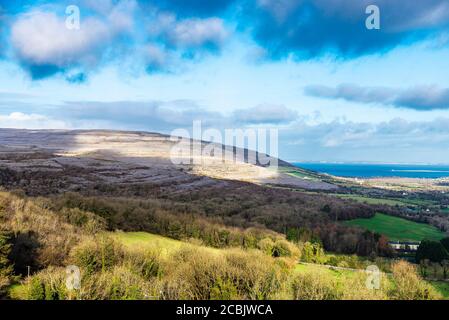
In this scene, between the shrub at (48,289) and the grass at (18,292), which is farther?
the grass at (18,292)

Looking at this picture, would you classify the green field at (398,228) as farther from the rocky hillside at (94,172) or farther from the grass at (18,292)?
the grass at (18,292)

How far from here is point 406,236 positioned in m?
64.8

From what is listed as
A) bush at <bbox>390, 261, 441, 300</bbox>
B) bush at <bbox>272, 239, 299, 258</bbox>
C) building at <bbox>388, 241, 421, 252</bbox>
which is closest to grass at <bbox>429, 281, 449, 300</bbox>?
bush at <bbox>390, 261, 441, 300</bbox>

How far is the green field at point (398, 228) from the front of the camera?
65.0 meters

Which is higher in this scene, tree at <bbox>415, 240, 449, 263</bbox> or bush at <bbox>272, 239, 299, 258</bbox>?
bush at <bbox>272, 239, 299, 258</bbox>

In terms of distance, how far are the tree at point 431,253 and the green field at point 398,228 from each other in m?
13.8

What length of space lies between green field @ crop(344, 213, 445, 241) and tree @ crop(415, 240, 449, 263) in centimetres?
1377

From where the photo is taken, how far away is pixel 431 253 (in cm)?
4697

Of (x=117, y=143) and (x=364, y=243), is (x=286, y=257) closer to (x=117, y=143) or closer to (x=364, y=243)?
(x=364, y=243)

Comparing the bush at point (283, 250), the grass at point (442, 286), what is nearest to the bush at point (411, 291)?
the grass at point (442, 286)

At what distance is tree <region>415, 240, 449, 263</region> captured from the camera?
45969 millimetres

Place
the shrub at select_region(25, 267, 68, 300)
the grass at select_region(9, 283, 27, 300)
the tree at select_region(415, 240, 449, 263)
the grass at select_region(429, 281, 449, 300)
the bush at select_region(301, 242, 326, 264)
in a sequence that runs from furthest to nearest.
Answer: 1. the tree at select_region(415, 240, 449, 263)
2. the bush at select_region(301, 242, 326, 264)
3. the grass at select_region(429, 281, 449, 300)
4. the grass at select_region(9, 283, 27, 300)
5. the shrub at select_region(25, 267, 68, 300)

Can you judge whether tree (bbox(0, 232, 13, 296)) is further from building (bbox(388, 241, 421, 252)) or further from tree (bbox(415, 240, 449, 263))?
building (bbox(388, 241, 421, 252))
